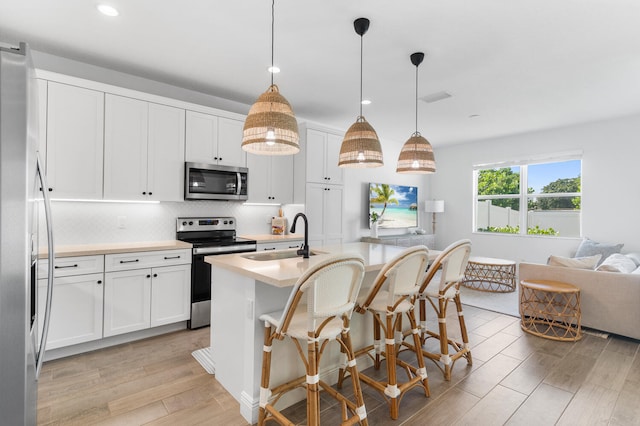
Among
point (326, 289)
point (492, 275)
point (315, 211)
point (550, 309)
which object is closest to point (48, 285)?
point (326, 289)

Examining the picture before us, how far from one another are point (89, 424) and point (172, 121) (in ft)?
9.16

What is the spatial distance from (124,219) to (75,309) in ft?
3.48

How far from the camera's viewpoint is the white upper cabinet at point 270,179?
4.26m

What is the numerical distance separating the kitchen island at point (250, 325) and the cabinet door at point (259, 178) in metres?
1.94

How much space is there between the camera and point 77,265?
2777 millimetres

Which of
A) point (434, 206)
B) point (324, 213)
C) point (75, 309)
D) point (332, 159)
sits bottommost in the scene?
point (75, 309)

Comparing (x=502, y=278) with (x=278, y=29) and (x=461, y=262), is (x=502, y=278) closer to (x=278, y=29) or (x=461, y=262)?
(x=461, y=262)

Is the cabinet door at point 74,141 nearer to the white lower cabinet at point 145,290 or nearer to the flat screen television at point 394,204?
the white lower cabinet at point 145,290

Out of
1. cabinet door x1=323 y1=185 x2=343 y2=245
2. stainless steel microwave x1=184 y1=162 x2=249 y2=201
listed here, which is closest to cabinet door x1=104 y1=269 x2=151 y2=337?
stainless steel microwave x1=184 y1=162 x2=249 y2=201

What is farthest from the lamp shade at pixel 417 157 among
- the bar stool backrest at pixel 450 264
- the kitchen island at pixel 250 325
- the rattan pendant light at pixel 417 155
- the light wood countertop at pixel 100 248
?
the light wood countertop at pixel 100 248

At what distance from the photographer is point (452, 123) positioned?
17.4 ft

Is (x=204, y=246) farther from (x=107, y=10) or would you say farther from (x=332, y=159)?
(x=332, y=159)

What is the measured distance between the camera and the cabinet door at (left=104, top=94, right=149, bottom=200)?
315 centimetres

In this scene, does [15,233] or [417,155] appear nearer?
[15,233]
